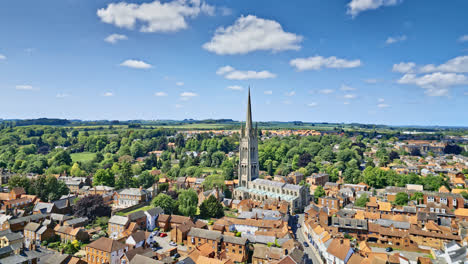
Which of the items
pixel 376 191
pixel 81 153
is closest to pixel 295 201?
pixel 376 191

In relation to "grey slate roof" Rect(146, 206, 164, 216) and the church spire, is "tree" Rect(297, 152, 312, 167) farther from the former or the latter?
"grey slate roof" Rect(146, 206, 164, 216)

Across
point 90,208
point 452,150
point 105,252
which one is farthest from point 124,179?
point 452,150

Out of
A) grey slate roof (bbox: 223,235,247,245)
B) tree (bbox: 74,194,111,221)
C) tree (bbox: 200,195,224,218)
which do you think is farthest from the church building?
tree (bbox: 74,194,111,221)

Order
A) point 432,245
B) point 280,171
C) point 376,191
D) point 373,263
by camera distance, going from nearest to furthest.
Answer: point 373,263 < point 432,245 < point 376,191 < point 280,171

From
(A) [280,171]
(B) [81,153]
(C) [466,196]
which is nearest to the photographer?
(C) [466,196]

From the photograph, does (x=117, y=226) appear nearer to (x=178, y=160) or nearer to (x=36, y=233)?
(x=36, y=233)

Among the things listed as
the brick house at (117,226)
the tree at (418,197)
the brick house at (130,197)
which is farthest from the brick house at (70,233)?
the tree at (418,197)

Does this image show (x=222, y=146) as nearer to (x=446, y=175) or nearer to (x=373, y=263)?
(x=446, y=175)
